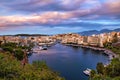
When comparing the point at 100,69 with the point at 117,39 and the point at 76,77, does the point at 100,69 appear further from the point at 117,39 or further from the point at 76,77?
the point at 117,39

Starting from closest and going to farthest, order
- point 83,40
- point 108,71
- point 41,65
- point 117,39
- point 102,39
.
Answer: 1. point 41,65
2. point 108,71
3. point 117,39
4. point 102,39
5. point 83,40

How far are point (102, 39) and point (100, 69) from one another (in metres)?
75.0

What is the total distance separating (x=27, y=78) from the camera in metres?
12.4

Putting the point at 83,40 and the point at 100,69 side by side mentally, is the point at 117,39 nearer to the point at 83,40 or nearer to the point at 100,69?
the point at 83,40

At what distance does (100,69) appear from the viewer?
29969 millimetres

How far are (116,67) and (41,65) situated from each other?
22.9 ft

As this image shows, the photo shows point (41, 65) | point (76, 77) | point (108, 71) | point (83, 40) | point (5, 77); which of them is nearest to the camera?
point (5, 77)

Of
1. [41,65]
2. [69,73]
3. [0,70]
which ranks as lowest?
[69,73]

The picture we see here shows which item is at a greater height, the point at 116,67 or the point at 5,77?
the point at 5,77

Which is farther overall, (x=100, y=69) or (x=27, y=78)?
(x=100, y=69)

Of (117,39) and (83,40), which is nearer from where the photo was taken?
(117,39)

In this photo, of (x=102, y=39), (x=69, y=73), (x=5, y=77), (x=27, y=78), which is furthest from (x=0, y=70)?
(x=102, y=39)

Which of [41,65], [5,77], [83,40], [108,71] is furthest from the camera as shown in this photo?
[83,40]

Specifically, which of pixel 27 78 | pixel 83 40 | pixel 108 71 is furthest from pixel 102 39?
pixel 27 78
